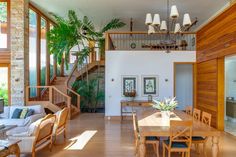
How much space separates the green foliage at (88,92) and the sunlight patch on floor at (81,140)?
4.33 metres

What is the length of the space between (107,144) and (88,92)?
5880 mm

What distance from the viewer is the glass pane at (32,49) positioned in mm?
9570

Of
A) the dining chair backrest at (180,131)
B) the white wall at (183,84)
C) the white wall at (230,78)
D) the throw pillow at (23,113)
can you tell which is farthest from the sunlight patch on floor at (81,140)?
the white wall at (183,84)

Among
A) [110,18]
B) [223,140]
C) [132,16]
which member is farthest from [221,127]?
[110,18]

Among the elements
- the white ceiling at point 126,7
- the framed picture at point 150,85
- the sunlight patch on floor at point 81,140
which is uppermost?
the white ceiling at point 126,7

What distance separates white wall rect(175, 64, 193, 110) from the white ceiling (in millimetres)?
2662

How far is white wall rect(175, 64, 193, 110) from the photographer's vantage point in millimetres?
12062

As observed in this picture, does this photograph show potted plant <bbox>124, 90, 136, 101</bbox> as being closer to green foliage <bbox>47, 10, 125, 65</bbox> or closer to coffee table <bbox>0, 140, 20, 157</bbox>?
green foliage <bbox>47, 10, 125, 65</bbox>

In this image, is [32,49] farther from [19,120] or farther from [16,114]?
[19,120]

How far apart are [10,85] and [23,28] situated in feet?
7.09

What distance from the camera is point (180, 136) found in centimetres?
413

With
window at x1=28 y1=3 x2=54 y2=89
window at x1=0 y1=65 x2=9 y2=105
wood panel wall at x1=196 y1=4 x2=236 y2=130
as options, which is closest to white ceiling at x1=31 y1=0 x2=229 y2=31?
window at x1=28 y1=3 x2=54 y2=89

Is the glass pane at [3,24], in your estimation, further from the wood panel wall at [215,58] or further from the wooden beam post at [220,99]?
the wooden beam post at [220,99]

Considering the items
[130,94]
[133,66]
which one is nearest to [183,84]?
[133,66]
